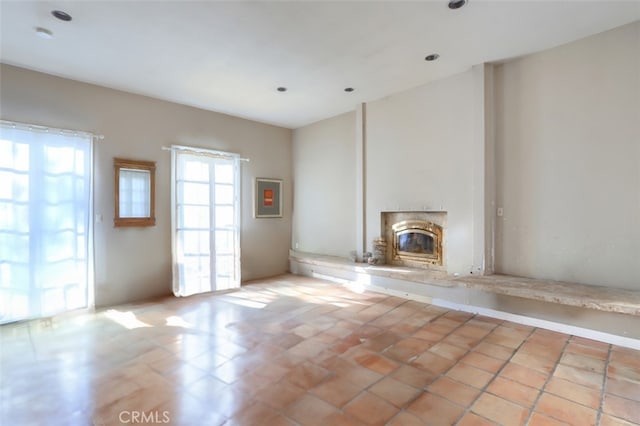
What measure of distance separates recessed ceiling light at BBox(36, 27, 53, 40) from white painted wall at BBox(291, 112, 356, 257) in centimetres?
408

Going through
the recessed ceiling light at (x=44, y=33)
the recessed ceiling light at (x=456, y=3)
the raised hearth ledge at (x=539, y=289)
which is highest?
the recessed ceiling light at (x=456, y=3)

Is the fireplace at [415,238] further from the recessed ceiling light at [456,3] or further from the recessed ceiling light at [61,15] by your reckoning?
the recessed ceiling light at [61,15]

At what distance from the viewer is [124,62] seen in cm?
358

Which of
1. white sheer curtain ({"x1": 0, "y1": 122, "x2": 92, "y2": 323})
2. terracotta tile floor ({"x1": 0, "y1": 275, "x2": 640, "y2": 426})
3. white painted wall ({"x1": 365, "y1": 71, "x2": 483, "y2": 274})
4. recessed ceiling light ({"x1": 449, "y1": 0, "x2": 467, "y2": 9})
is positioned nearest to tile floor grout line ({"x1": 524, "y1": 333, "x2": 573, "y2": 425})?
terracotta tile floor ({"x1": 0, "y1": 275, "x2": 640, "y2": 426})

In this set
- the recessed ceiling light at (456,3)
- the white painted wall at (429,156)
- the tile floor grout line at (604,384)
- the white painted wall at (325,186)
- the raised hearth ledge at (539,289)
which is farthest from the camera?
the white painted wall at (325,186)

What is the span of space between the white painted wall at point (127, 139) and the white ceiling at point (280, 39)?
254 millimetres

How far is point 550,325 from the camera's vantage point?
127 inches

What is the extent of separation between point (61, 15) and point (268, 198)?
13.0 feet

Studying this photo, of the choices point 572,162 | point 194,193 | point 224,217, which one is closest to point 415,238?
point 572,162

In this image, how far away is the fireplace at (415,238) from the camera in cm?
442

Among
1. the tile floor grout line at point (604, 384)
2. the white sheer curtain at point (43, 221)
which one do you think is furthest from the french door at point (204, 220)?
the tile floor grout line at point (604, 384)

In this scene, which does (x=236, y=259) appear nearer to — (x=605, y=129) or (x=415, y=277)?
(x=415, y=277)

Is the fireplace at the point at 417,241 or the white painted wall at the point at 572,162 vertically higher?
the white painted wall at the point at 572,162

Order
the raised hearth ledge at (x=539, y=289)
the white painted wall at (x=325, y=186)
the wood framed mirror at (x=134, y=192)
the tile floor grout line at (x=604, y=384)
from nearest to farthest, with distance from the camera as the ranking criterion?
1. the tile floor grout line at (x=604, y=384)
2. the raised hearth ledge at (x=539, y=289)
3. the wood framed mirror at (x=134, y=192)
4. the white painted wall at (x=325, y=186)
